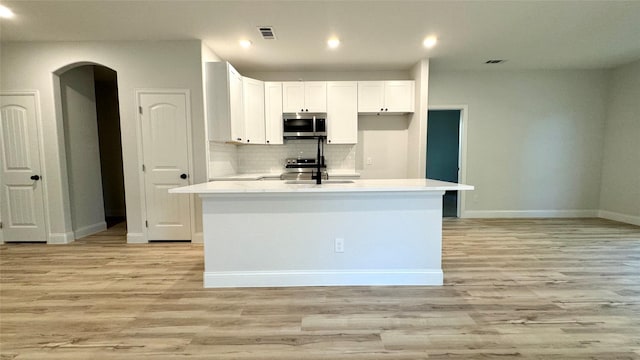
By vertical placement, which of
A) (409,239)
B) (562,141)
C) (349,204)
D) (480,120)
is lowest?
(409,239)

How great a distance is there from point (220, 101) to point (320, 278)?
2703 mm

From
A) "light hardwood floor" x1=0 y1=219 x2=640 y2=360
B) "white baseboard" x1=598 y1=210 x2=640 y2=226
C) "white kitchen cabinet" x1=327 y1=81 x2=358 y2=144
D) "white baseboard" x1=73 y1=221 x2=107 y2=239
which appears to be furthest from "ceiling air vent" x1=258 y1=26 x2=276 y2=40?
"white baseboard" x1=598 y1=210 x2=640 y2=226

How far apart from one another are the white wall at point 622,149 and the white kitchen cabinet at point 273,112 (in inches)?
231

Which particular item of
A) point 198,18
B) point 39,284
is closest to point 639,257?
point 198,18

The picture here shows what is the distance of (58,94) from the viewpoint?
3.80m

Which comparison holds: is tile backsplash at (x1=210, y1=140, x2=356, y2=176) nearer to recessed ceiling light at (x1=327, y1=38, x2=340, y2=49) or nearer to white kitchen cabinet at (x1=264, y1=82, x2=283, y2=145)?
white kitchen cabinet at (x1=264, y1=82, x2=283, y2=145)

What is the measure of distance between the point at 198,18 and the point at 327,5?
1424mm

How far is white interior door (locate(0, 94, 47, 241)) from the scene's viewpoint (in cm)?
375

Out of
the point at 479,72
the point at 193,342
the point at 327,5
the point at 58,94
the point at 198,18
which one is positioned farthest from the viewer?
the point at 479,72

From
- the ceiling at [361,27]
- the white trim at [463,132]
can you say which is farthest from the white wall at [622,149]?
the white trim at [463,132]

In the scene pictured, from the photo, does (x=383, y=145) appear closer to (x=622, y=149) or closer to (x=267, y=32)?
(x=267, y=32)

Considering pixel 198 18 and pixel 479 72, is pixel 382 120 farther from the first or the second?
pixel 198 18

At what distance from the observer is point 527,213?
5.11 meters

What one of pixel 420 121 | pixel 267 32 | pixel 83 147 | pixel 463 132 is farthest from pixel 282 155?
pixel 463 132
